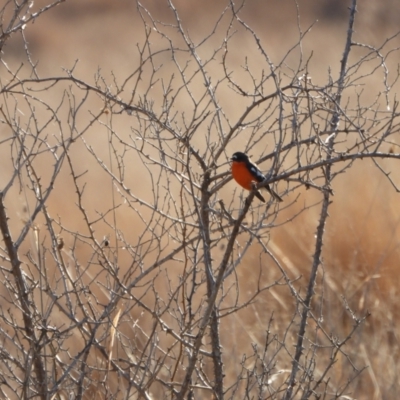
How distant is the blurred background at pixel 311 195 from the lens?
6.03 metres

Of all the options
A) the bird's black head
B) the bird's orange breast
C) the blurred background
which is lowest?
the bird's orange breast

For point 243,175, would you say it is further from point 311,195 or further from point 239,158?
point 311,195

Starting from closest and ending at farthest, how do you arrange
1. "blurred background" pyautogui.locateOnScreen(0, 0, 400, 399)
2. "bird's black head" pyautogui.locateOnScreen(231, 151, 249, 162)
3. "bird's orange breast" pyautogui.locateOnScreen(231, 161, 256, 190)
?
"bird's orange breast" pyautogui.locateOnScreen(231, 161, 256, 190), "bird's black head" pyautogui.locateOnScreen(231, 151, 249, 162), "blurred background" pyautogui.locateOnScreen(0, 0, 400, 399)

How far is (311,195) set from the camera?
8.06 meters

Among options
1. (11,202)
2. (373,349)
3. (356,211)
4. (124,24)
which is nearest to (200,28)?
(124,24)

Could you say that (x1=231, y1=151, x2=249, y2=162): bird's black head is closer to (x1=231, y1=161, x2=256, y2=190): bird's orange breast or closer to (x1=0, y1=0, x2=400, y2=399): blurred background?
(x1=231, y1=161, x2=256, y2=190): bird's orange breast

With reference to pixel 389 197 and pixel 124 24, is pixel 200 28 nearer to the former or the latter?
pixel 124 24

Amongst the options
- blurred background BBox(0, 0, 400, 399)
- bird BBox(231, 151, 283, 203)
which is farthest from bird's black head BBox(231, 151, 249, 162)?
blurred background BBox(0, 0, 400, 399)

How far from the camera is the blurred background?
237 inches

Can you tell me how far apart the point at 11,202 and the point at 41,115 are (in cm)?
346

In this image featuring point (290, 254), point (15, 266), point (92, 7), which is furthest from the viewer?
point (92, 7)

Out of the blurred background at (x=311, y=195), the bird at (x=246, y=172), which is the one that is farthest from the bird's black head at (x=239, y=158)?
the blurred background at (x=311, y=195)

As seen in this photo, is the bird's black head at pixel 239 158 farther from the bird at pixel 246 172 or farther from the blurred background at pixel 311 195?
the blurred background at pixel 311 195

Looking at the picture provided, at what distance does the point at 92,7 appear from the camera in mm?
20062
